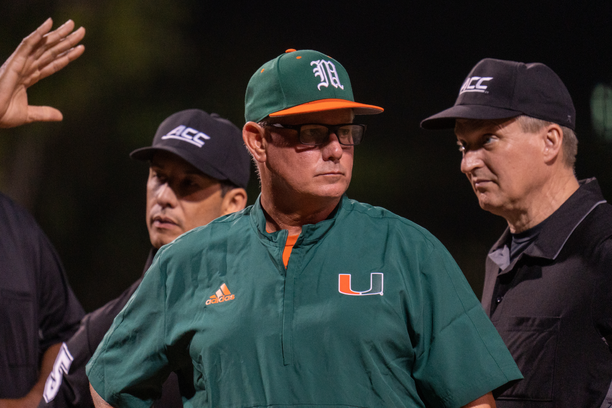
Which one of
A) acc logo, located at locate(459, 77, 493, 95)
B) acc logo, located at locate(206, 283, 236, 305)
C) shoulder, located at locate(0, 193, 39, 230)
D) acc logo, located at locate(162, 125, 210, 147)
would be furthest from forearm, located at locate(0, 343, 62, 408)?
acc logo, located at locate(459, 77, 493, 95)

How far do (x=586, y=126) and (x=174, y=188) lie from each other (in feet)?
5.28

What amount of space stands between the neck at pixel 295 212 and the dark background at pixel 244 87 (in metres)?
1.43

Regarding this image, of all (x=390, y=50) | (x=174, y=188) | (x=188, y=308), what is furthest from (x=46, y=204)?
(x=188, y=308)

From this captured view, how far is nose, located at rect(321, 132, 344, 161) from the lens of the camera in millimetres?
1466

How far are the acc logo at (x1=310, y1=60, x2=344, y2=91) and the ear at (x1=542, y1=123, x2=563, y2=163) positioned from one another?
87cm

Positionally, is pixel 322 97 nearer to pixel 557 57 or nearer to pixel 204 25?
pixel 557 57

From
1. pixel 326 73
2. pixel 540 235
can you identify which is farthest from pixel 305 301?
pixel 540 235

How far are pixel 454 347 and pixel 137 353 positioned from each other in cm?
75

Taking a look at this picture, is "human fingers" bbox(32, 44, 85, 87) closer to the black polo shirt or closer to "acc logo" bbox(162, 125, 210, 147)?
"acc logo" bbox(162, 125, 210, 147)

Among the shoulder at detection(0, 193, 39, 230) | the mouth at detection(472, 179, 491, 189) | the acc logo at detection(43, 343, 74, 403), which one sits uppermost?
the mouth at detection(472, 179, 491, 189)

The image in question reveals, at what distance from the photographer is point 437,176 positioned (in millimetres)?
2883

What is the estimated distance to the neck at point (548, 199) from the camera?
2.04 meters

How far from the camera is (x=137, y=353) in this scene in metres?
1.53

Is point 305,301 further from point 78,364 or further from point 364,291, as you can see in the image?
point 78,364
